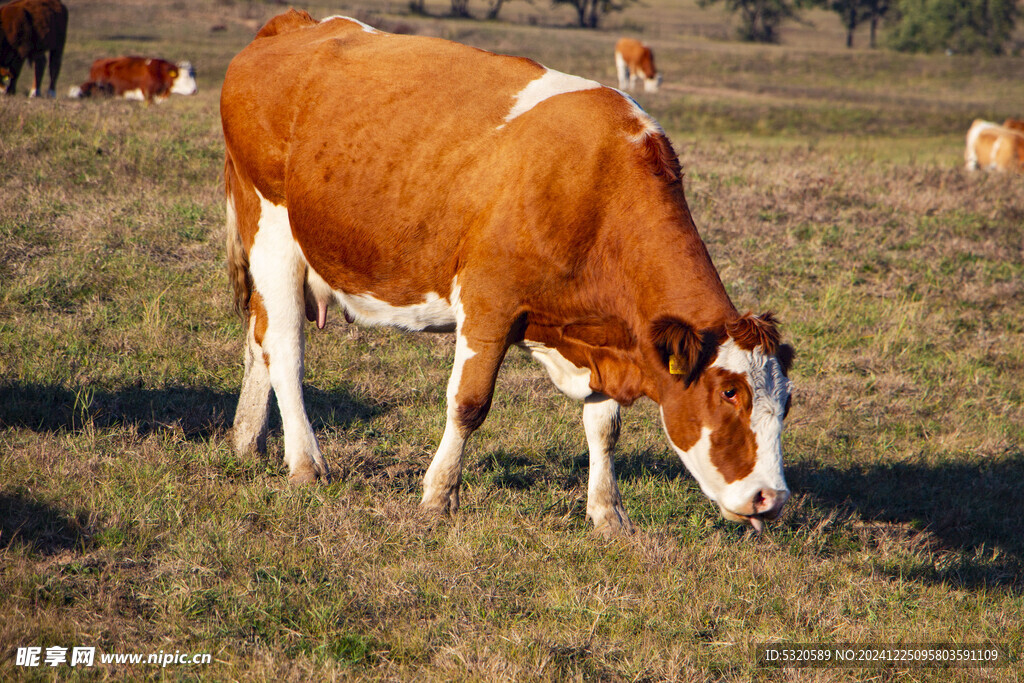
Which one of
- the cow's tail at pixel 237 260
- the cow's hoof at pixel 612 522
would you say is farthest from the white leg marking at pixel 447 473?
the cow's tail at pixel 237 260

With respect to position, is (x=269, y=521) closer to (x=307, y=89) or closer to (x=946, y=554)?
(x=307, y=89)

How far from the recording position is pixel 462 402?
452cm

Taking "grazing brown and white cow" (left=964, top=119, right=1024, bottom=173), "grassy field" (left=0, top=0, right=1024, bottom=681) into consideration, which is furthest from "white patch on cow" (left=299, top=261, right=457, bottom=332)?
"grazing brown and white cow" (left=964, top=119, right=1024, bottom=173)

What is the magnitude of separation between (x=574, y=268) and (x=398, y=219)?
0.98 metres

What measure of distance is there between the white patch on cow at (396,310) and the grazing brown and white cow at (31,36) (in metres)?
11.7

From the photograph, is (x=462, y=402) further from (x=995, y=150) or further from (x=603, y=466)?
(x=995, y=150)

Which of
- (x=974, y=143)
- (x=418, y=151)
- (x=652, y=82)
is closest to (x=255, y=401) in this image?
(x=418, y=151)

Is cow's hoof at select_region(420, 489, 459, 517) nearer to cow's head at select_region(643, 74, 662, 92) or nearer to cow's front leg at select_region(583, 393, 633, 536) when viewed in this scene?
cow's front leg at select_region(583, 393, 633, 536)

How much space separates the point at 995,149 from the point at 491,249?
18.2 m

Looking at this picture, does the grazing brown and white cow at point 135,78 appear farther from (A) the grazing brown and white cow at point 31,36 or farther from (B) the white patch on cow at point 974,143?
(B) the white patch on cow at point 974,143

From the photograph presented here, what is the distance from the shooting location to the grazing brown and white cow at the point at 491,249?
3.91 m

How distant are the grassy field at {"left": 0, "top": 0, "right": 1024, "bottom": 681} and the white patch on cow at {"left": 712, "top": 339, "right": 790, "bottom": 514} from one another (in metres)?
0.75

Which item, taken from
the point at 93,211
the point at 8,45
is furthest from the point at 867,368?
the point at 8,45

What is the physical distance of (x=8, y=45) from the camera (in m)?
14.7
